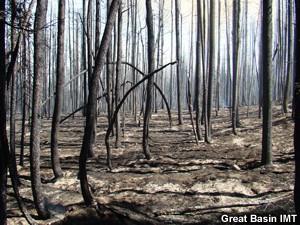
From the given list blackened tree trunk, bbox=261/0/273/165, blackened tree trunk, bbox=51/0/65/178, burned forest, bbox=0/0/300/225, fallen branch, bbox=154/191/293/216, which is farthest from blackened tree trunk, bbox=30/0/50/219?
blackened tree trunk, bbox=261/0/273/165

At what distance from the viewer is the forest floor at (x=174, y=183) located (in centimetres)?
347

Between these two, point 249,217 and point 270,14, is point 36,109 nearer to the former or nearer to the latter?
point 249,217

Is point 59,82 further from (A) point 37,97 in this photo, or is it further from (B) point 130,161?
(B) point 130,161

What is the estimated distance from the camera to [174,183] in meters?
5.09

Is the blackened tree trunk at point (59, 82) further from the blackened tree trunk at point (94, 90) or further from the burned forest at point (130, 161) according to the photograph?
the blackened tree trunk at point (94, 90)

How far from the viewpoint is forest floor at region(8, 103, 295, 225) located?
347 centimetres

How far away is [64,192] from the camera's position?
195 inches

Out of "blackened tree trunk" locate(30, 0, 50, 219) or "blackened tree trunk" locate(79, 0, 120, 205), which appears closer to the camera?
"blackened tree trunk" locate(79, 0, 120, 205)

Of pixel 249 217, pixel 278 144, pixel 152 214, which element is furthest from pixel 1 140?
pixel 278 144

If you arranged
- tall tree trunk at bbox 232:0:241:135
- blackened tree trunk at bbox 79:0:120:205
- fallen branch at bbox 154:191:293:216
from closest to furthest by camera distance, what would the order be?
blackened tree trunk at bbox 79:0:120:205, fallen branch at bbox 154:191:293:216, tall tree trunk at bbox 232:0:241:135

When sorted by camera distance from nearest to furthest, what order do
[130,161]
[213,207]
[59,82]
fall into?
[213,207], [59,82], [130,161]

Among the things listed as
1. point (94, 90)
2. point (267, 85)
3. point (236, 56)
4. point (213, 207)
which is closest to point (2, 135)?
point (94, 90)

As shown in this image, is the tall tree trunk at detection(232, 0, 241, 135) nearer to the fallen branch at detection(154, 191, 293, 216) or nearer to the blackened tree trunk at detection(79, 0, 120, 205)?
the fallen branch at detection(154, 191, 293, 216)

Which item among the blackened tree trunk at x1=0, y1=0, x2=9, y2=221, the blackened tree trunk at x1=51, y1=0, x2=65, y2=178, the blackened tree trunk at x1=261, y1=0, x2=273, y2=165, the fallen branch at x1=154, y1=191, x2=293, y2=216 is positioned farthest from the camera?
the blackened tree trunk at x1=261, y1=0, x2=273, y2=165
